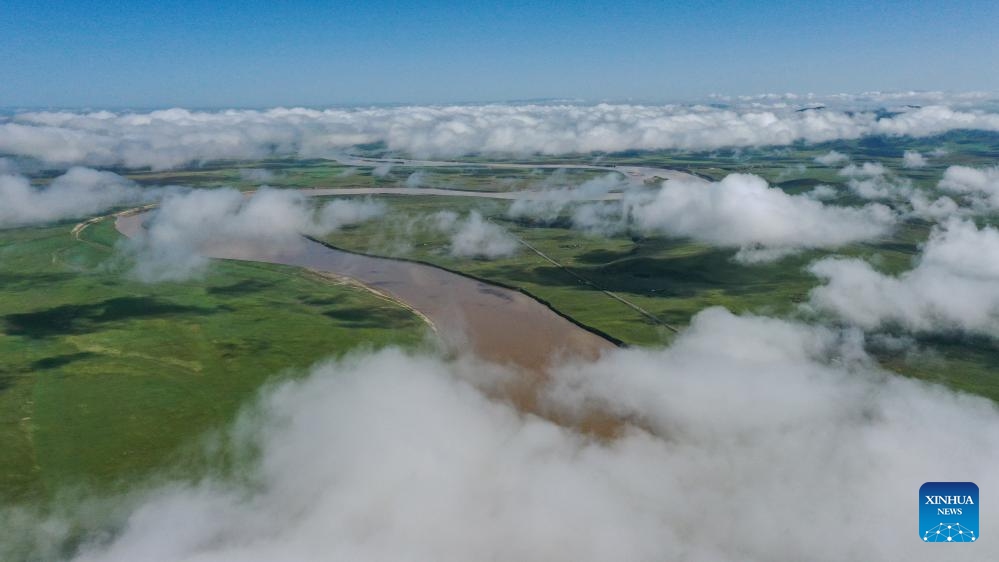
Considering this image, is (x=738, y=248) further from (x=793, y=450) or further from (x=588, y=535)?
(x=588, y=535)

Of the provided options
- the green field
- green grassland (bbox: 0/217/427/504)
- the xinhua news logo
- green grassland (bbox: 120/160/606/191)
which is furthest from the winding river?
green grassland (bbox: 120/160/606/191)

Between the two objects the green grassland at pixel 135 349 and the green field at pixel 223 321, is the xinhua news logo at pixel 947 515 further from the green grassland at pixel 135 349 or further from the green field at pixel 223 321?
the green grassland at pixel 135 349

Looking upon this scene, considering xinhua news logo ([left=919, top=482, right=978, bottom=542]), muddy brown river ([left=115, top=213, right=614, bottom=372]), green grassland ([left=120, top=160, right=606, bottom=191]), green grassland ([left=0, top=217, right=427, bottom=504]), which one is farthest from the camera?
green grassland ([left=120, top=160, right=606, bottom=191])

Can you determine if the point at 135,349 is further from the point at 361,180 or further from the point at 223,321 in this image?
the point at 361,180

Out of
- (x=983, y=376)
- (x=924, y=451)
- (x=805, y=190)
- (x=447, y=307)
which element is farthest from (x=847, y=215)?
(x=924, y=451)

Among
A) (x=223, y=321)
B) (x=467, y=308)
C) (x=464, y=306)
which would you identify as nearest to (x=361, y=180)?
(x=464, y=306)

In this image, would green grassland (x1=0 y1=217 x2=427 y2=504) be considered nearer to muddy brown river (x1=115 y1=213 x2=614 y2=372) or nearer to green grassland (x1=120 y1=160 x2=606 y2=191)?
muddy brown river (x1=115 y1=213 x2=614 y2=372)
